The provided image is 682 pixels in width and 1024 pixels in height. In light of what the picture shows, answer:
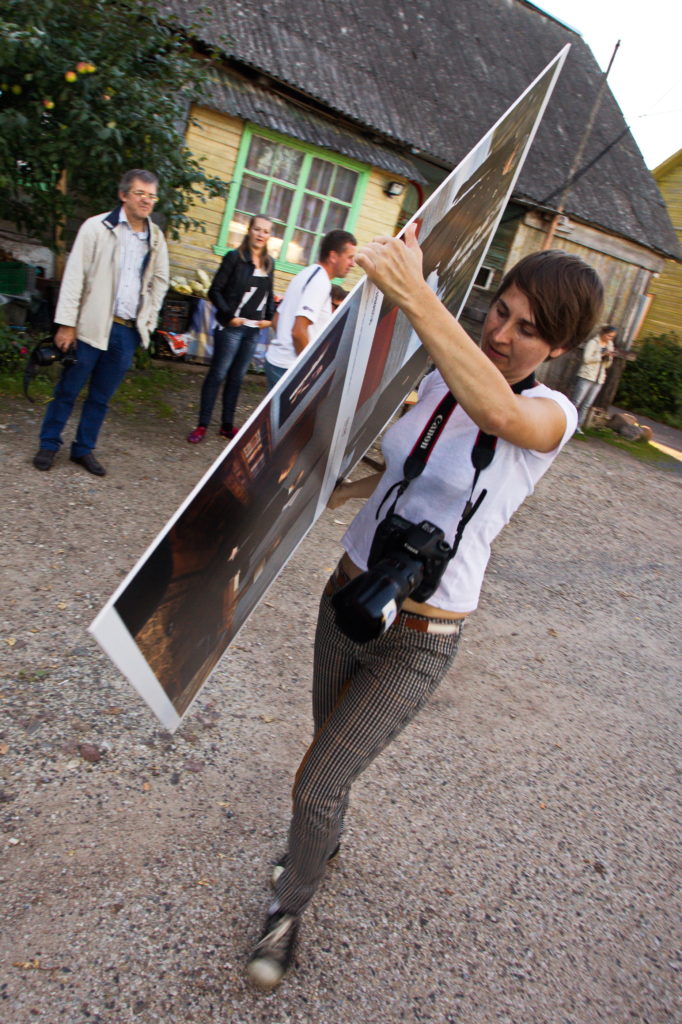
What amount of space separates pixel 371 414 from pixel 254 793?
1638 mm

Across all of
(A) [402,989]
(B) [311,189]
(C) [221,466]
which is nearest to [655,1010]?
(A) [402,989]

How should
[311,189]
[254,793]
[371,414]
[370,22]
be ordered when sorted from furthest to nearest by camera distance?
[370,22] < [311,189] < [254,793] < [371,414]

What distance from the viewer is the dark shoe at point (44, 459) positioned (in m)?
5.19

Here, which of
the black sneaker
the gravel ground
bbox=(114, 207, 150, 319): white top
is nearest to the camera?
the black sneaker

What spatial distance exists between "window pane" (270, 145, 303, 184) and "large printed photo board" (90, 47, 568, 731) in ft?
28.7

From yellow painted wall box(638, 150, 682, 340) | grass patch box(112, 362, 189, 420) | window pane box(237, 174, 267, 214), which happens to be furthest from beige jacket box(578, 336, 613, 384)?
yellow painted wall box(638, 150, 682, 340)

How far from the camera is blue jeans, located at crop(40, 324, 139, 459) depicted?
16.5 ft

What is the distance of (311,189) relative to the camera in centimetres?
1066

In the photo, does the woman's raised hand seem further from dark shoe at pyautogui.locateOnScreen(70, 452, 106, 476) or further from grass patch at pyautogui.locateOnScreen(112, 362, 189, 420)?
grass patch at pyautogui.locateOnScreen(112, 362, 189, 420)

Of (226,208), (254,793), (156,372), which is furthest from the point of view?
(226,208)

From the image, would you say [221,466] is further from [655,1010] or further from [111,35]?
[111,35]

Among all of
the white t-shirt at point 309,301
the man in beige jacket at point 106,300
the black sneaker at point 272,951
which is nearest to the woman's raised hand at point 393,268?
the black sneaker at point 272,951

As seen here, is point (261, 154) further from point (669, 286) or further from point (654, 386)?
point (669, 286)

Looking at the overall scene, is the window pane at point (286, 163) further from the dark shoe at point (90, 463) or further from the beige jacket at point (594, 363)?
the dark shoe at point (90, 463)
